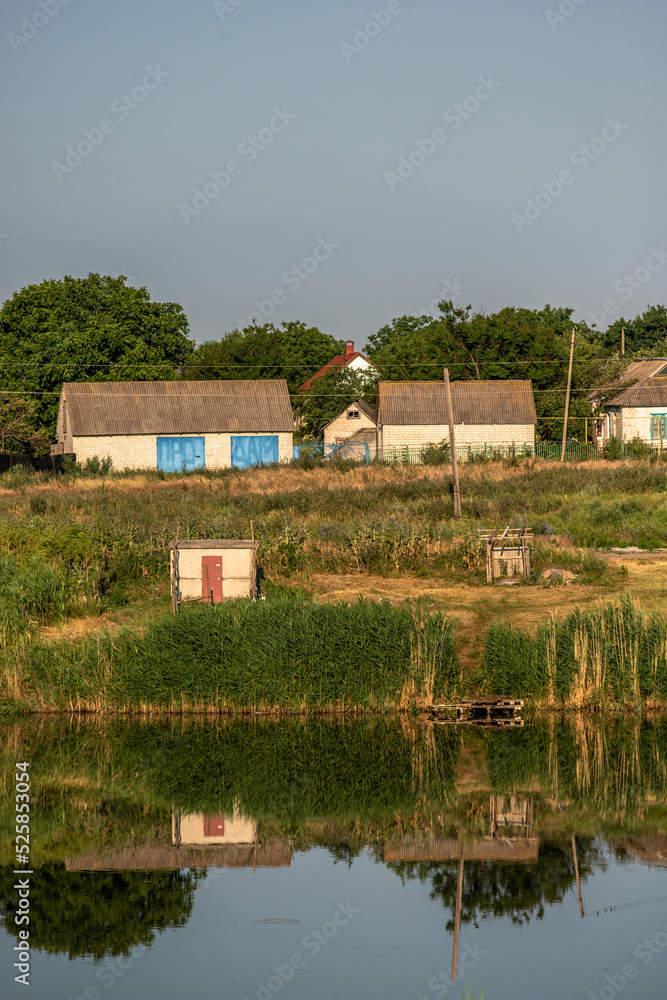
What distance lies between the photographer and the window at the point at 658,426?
5503cm

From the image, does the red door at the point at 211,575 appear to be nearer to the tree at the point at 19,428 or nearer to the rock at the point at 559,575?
the rock at the point at 559,575

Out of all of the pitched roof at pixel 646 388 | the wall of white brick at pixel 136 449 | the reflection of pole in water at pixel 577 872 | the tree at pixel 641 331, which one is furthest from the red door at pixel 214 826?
the tree at pixel 641 331

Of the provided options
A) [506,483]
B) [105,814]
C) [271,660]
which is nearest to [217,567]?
[271,660]

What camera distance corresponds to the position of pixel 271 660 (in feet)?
58.7

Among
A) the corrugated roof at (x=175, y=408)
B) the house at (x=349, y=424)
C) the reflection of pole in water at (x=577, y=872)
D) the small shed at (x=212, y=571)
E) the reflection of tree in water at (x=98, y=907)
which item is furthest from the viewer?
the house at (x=349, y=424)

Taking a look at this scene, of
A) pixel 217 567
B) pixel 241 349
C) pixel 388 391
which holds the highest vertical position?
pixel 241 349

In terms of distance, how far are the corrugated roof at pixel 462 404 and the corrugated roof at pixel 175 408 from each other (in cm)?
558

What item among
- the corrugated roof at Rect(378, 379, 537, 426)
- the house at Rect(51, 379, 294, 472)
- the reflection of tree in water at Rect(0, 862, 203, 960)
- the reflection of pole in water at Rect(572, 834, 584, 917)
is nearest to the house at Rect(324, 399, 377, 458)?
the corrugated roof at Rect(378, 379, 537, 426)

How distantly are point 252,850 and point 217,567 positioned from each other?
8383 millimetres

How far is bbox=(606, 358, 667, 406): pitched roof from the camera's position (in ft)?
182

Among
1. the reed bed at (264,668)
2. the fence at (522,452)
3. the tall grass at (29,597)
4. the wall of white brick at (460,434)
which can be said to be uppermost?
the wall of white brick at (460,434)

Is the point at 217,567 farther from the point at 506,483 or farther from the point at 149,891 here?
the point at 506,483

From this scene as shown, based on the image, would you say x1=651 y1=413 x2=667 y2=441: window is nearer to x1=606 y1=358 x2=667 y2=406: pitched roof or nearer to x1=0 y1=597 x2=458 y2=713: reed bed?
x1=606 y1=358 x2=667 y2=406: pitched roof

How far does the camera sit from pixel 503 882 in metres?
11.9
